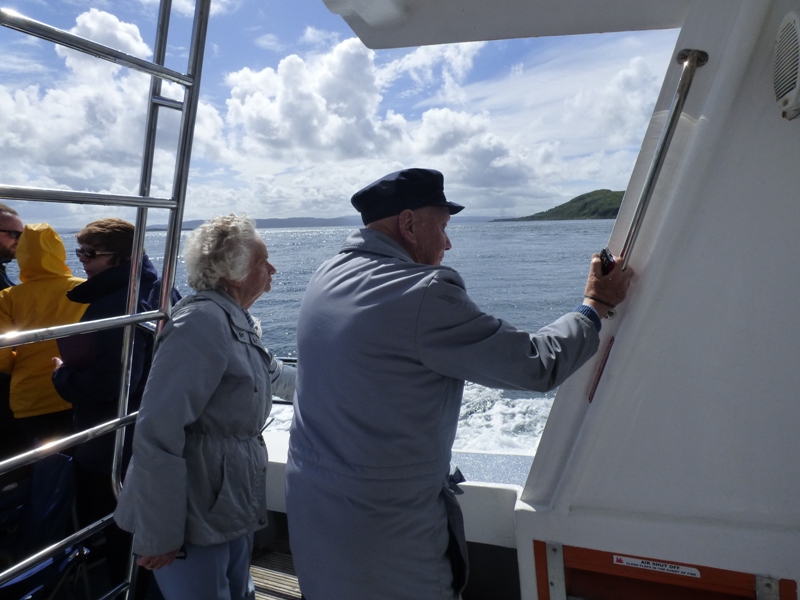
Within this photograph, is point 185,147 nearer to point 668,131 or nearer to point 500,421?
point 668,131

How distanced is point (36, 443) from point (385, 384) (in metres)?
1.69

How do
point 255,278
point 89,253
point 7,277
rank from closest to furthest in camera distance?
point 255,278 < point 89,253 < point 7,277

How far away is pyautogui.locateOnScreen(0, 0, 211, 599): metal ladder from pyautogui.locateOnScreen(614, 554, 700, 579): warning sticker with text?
1203 mm

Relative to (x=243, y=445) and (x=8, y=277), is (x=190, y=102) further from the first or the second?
(x=8, y=277)

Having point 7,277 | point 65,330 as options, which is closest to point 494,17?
point 65,330

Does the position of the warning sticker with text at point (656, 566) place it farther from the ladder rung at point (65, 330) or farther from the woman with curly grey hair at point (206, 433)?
the ladder rung at point (65, 330)

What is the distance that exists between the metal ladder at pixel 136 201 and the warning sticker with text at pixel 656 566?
Result: 1203mm

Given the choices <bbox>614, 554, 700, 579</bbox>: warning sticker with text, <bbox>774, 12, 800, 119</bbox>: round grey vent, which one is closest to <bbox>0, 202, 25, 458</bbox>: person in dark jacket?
<bbox>614, 554, 700, 579</bbox>: warning sticker with text

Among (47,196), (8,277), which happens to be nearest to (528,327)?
(8,277)

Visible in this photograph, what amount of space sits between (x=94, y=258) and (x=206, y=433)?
0.83 metres

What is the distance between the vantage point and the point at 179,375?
4.41 feet

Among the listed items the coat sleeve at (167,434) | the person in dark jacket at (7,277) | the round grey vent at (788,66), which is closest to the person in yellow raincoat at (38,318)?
the person in dark jacket at (7,277)

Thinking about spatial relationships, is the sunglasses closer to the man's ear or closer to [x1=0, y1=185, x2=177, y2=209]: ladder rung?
[x1=0, y1=185, x2=177, y2=209]: ladder rung

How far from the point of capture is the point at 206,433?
143 cm
